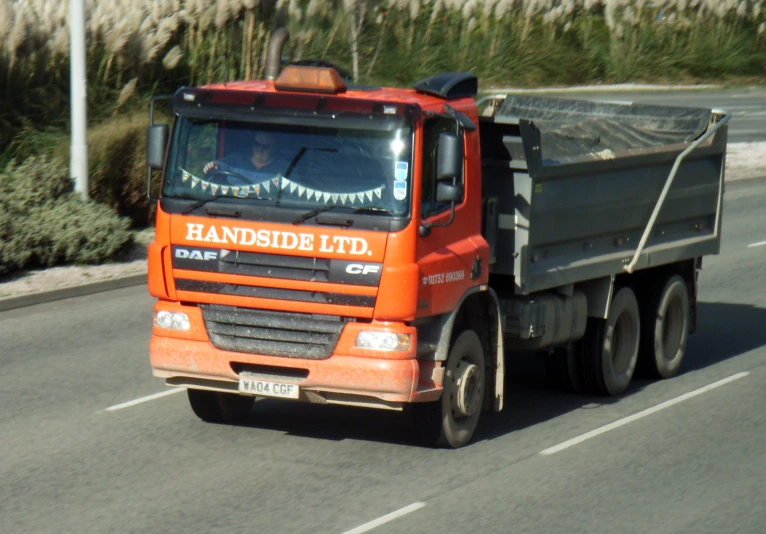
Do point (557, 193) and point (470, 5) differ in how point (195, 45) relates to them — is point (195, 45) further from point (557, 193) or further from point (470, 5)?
point (470, 5)

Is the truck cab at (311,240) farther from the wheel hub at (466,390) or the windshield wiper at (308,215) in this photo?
the wheel hub at (466,390)

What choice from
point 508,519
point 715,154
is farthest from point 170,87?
point 508,519

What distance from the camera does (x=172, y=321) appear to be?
352 inches

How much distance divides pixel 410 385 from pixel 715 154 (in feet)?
16.7

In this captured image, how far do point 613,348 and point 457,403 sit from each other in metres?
2.70

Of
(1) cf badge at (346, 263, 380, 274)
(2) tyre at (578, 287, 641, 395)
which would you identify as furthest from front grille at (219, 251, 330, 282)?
(2) tyre at (578, 287, 641, 395)

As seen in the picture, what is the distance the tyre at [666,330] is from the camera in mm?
11945

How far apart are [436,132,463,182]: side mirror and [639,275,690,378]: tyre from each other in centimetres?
403

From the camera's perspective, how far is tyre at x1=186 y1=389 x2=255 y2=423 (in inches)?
384

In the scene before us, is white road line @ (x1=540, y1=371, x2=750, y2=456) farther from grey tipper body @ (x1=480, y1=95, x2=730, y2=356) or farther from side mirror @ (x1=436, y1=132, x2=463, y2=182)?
side mirror @ (x1=436, y1=132, x2=463, y2=182)

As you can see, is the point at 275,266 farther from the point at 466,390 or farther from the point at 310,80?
the point at 466,390

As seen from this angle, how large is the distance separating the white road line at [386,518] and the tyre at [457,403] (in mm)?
1206

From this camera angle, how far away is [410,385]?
8.58m

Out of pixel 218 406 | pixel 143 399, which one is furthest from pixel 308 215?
pixel 143 399
